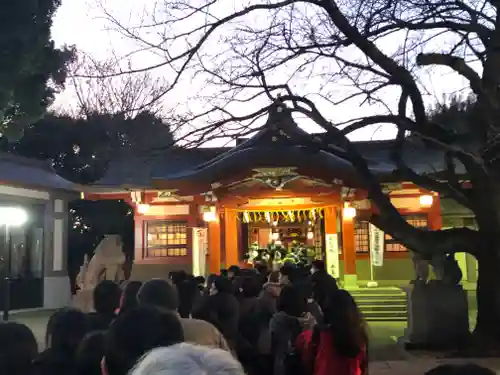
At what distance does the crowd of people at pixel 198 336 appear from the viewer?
1.71 meters

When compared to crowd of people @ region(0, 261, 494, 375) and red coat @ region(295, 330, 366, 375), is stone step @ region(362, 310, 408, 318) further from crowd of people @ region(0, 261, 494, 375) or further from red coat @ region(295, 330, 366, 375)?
red coat @ region(295, 330, 366, 375)

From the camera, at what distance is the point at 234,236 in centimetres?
1898

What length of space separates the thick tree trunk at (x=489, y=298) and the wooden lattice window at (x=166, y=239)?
11325mm

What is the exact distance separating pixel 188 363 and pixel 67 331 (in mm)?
2140

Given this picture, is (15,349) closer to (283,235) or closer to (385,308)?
(385,308)

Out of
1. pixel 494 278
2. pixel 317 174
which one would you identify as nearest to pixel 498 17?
pixel 494 278

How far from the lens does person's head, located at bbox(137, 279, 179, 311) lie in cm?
362

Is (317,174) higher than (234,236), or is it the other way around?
(317,174)

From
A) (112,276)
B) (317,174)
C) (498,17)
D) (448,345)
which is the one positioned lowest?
(448,345)

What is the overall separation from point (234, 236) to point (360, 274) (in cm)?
442

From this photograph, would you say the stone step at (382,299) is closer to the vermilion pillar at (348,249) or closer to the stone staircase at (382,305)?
the stone staircase at (382,305)

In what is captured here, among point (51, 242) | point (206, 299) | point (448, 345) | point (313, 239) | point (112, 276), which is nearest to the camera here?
point (206, 299)

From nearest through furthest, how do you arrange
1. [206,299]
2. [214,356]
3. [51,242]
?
[214,356] < [206,299] < [51,242]

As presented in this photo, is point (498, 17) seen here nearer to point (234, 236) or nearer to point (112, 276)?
point (112, 276)
